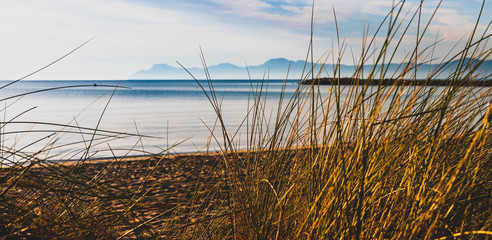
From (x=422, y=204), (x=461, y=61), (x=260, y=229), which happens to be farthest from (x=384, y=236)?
(x=461, y=61)

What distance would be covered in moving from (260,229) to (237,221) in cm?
13

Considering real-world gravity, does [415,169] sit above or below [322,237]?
above

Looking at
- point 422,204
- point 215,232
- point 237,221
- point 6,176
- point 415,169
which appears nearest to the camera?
point 6,176

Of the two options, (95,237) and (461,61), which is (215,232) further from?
(461,61)

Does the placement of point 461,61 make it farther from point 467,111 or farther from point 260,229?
point 260,229

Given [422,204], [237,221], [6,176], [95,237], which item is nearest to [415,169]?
[422,204]

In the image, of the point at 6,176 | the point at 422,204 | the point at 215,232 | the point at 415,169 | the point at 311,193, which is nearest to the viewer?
the point at 6,176

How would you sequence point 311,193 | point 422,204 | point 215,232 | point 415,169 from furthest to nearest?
point 215,232 → point 311,193 → point 415,169 → point 422,204

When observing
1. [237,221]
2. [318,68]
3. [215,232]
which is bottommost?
[215,232]

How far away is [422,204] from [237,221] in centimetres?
66

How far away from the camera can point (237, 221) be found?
4.48ft

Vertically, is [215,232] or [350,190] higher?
[350,190]

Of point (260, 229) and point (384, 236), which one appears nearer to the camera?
point (384, 236)

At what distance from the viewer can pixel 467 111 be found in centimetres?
159
